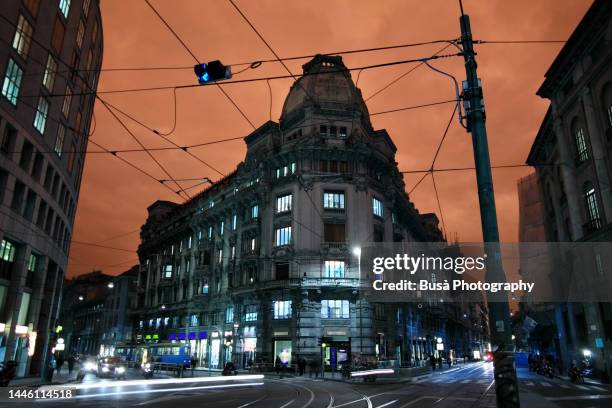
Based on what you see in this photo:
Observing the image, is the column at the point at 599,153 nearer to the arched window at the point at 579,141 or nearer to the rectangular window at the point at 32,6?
the arched window at the point at 579,141

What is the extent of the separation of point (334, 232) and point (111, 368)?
23382 mm

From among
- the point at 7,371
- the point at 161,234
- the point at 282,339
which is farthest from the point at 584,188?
the point at 161,234

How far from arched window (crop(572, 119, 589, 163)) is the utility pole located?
1056 inches

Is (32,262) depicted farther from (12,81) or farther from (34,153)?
(12,81)

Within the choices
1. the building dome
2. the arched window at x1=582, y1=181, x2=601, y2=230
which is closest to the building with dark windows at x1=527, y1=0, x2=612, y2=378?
the arched window at x1=582, y1=181, x2=601, y2=230

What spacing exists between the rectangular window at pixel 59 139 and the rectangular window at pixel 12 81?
6.35 meters

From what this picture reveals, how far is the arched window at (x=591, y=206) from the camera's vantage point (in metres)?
29.8

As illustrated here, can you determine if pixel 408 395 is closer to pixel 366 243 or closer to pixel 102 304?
pixel 366 243

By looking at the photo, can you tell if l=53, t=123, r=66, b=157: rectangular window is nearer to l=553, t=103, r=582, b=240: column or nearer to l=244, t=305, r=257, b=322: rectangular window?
l=244, t=305, r=257, b=322: rectangular window

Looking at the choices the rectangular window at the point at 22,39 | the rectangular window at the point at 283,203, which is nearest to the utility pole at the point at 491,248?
Answer: the rectangular window at the point at 22,39

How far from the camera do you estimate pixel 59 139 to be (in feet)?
121

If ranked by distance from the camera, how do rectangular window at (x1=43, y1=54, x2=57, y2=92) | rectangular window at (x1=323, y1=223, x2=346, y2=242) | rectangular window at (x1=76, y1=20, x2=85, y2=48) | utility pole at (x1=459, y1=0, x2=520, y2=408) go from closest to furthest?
utility pole at (x1=459, y1=0, x2=520, y2=408) < rectangular window at (x1=43, y1=54, x2=57, y2=92) < rectangular window at (x1=76, y1=20, x2=85, y2=48) < rectangular window at (x1=323, y1=223, x2=346, y2=242)

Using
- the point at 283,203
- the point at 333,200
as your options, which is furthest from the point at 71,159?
the point at 333,200

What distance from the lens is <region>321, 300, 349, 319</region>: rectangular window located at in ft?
141
